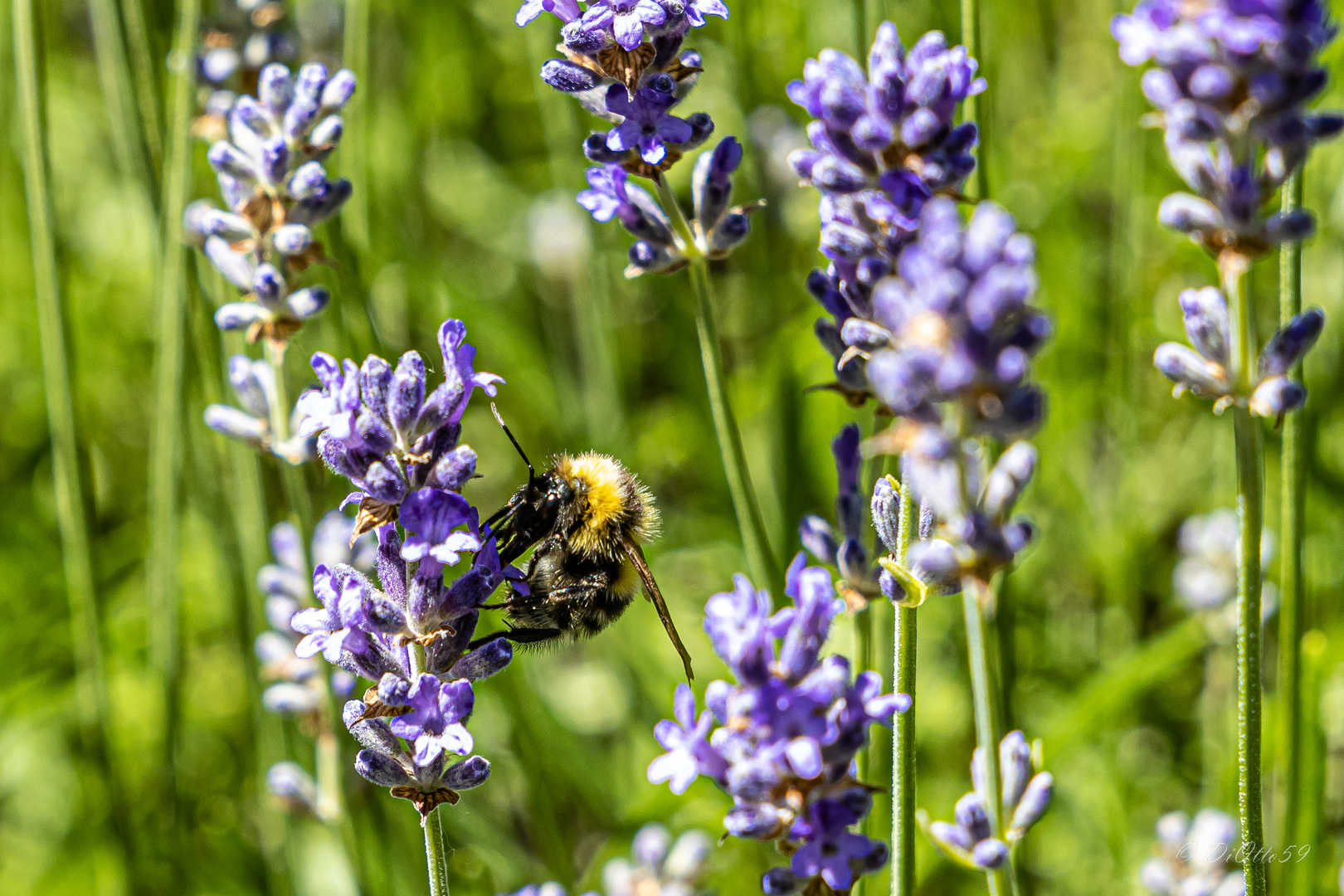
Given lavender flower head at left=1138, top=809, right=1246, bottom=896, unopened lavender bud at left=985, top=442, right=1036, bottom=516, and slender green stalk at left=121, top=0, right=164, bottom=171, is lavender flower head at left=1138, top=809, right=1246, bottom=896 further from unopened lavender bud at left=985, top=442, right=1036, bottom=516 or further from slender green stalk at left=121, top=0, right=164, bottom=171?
slender green stalk at left=121, top=0, right=164, bottom=171

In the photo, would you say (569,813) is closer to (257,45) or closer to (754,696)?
(257,45)

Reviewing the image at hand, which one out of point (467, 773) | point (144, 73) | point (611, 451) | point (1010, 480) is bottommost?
point (611, 451)

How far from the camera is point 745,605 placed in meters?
1.21

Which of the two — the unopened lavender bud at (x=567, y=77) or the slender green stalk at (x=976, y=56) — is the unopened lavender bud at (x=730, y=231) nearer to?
the unopened lavender bud at (x=567, y=77)

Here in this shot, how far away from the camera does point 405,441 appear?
1430 millimetres

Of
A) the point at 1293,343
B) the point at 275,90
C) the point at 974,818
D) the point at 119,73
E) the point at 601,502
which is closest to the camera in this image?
the point at 1293,343

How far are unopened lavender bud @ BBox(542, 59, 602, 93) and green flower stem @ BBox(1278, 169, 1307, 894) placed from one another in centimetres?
97

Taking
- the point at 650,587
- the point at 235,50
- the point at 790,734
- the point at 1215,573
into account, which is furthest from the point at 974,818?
the point at 235,50

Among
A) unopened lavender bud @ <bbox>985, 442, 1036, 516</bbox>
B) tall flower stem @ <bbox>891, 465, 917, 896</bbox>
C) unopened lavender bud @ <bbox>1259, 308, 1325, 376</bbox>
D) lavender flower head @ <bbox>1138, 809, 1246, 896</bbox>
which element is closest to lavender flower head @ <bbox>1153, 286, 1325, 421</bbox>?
unopened lavender bud @ <bbox>1259, 308, 1325, 376</bbox>

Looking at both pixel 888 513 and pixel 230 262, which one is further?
pixel 230 262

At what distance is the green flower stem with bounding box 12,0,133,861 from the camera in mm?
2209

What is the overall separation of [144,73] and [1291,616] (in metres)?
2.40

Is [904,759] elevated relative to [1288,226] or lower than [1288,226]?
lower

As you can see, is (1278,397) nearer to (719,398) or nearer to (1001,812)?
(1001,812)
